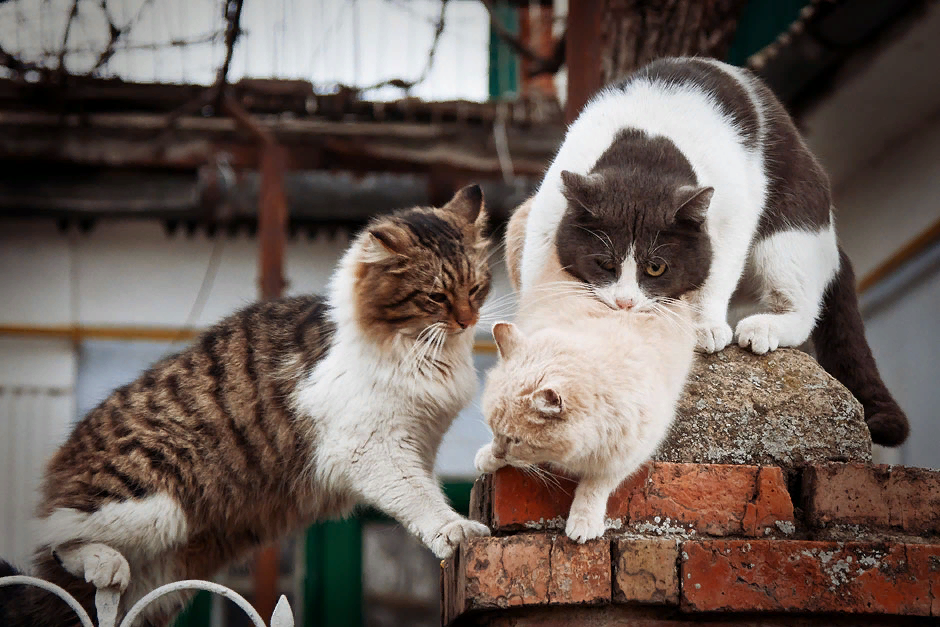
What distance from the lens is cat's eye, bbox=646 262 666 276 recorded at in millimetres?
2229

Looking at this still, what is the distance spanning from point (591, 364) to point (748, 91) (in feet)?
3.61

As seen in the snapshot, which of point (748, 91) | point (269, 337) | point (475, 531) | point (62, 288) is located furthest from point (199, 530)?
point (62, 288)

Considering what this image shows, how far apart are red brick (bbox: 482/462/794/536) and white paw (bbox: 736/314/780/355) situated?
37 centimetres

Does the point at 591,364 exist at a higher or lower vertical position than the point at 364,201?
lower

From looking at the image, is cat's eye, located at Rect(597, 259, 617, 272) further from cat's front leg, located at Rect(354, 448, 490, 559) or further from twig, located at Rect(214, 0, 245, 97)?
twig, located at Rect(214, 0, 245, 97)

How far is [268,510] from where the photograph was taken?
2480mm

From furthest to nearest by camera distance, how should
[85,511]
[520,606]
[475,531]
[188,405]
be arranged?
[188,405]
[85,511]
[475,531]
[520,606]

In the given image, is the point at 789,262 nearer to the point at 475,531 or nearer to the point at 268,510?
the point at 475,531

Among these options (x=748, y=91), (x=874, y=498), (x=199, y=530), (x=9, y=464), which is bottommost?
(x=9, y=464)

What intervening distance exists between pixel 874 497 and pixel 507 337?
79 centimetres

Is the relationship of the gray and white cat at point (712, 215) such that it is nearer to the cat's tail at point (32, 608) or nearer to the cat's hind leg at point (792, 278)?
the cat's hind leg at point (792, 278)

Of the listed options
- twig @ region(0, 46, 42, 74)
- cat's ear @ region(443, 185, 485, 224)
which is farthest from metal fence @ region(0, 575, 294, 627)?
twig @ region(0, 46, 42, 74)

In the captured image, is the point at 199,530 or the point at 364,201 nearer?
the point at 199,530

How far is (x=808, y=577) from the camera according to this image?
1776 millimetres
